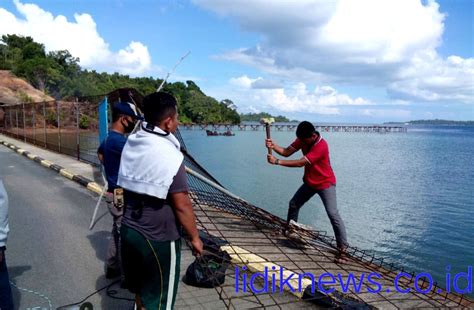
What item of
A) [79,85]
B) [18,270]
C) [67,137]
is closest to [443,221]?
[18,270]

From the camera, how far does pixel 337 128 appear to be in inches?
4459

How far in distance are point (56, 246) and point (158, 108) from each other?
3744mm

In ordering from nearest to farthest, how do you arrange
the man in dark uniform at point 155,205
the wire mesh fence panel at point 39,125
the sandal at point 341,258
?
the man in dark uniform at point 155,205, the sandal at point 341,258, the wire mesh fence panel at point 39,125

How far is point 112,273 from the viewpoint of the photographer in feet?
13.6

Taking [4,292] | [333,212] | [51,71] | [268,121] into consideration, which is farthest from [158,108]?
[51,71]

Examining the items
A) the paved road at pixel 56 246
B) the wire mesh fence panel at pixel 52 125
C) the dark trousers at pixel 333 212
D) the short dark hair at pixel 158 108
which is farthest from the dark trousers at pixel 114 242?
the wire mesh fence panel at pixel 52 125

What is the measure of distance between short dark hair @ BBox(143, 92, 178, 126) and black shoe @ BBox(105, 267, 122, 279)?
7.88ft

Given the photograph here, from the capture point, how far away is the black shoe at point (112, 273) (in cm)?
411

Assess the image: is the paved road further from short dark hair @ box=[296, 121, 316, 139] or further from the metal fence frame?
short dark hair @ box=[296, 121, 316, 139]

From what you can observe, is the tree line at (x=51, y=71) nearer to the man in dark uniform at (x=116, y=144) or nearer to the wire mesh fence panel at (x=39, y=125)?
the wire mesh fence panel at (x=39, y=125)

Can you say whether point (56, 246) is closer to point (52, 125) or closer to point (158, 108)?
point (158, 108)

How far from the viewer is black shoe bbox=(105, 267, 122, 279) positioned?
411cm

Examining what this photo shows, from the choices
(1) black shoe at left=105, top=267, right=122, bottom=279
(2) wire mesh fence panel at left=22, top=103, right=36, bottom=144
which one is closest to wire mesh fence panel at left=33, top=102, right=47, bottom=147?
(2) wire mesh fence panel at left=22, top=103, right=36, bottom=144

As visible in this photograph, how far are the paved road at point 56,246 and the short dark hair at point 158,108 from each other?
6.93 feet
